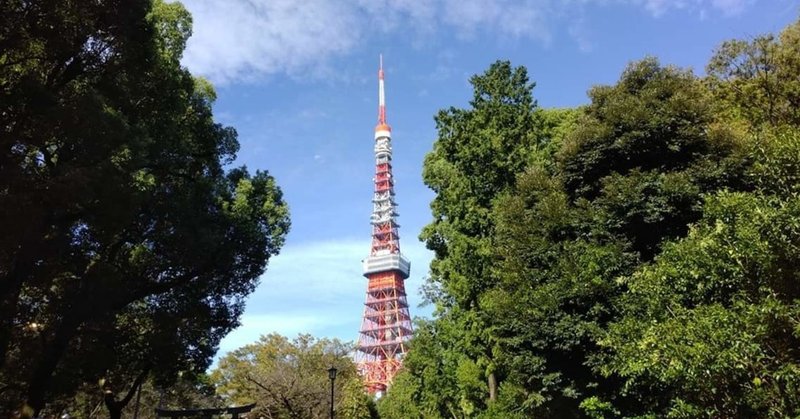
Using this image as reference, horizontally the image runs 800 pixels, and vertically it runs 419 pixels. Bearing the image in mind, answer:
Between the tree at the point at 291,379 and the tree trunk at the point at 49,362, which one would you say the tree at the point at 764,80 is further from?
the tree at the point at 291,379

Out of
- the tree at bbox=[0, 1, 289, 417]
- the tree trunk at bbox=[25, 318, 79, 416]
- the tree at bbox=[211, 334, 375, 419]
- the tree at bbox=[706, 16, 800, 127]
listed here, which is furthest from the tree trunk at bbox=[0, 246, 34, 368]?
the tree at bbox=[211, 334, 375, 419]

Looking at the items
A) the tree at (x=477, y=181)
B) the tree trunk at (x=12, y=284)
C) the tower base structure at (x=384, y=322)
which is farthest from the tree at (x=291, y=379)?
the tower base structure at (x=384, y=322)

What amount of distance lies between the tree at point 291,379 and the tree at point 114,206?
1223 cm

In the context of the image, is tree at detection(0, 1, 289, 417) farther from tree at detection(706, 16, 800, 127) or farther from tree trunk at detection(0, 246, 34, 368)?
tree at detection(706, 16, 800, 127)

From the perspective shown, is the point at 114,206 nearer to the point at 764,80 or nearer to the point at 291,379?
the point at 764,80

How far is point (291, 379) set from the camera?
95.2 ft

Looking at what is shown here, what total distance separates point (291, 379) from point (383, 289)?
38411 mm

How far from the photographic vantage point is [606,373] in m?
8.84

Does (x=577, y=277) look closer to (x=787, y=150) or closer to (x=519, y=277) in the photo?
(x=519, y=277)

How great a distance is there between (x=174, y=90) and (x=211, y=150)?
2729mm

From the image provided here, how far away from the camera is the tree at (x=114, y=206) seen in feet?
27.6

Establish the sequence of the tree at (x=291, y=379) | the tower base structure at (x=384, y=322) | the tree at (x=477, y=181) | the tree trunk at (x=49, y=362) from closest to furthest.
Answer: the tree trunk at (x=49, y=362)
the tree at (x=477, y=181)
the tree at (x=291, y=379)
the tower base structure at (x=384, y=322)

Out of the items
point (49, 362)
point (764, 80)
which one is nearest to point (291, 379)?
point (49, 362)

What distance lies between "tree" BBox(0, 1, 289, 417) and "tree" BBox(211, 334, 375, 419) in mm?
12233
